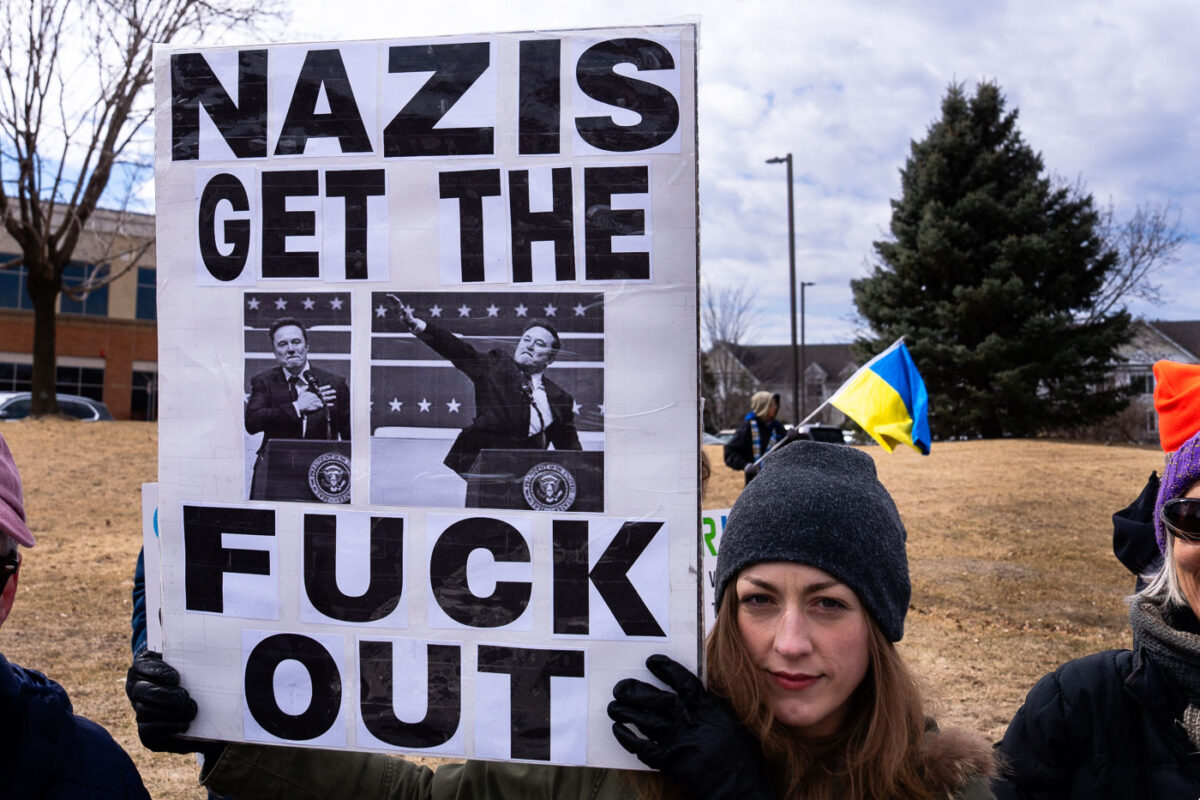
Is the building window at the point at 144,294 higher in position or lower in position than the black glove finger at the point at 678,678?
higher

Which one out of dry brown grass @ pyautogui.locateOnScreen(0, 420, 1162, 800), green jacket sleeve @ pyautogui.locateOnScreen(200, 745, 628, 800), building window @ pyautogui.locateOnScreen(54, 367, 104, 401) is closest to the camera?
green jacket sleeve @ pyautogui.locateOnScreen(200, 745, 628, 800)

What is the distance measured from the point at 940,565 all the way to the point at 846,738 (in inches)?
370

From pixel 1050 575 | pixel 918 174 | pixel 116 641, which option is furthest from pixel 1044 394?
pixel 116 641

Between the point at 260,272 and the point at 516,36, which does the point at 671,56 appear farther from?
the point at 260,272

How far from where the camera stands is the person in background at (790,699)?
1.69 m

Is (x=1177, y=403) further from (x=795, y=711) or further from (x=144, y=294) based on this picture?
(x=144, y=294)

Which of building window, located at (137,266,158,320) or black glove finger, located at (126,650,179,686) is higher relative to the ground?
building window, located at (137,266,158,320)

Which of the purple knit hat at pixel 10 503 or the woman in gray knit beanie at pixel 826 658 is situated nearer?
the purple knit hat at pixel 10 503

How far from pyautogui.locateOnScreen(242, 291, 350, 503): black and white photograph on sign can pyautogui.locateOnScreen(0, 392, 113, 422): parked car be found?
19.3 m

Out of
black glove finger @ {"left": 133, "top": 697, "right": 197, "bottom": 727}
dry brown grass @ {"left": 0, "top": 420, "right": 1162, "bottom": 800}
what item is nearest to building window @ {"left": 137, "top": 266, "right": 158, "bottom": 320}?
dry brown grass @ {"left": 0, "top": 420, "right": 1162, "bottom": 800}

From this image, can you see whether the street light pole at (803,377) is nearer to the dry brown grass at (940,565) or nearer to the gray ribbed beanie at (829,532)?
the dry brown grass at (940,565)

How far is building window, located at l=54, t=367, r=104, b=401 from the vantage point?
41.9 metres

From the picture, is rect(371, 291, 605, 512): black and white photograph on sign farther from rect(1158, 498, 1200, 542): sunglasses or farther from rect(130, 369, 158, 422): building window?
rect(130, 369, 158, 422): building window

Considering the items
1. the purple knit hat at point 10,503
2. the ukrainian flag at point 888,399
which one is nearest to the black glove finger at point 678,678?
the purple knit hat at point 10,503
